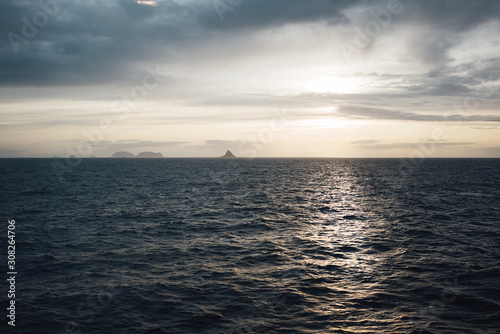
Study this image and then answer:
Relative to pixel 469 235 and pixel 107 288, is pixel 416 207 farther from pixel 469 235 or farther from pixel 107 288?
pixel 107 288

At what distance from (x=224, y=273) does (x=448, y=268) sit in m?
15.0

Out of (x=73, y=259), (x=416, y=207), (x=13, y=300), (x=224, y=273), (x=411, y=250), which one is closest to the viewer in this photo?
(x=13, y=300)

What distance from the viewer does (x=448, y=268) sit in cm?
2044

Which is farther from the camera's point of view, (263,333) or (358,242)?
(358,242)

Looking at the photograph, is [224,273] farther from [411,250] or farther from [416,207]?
[416,207]

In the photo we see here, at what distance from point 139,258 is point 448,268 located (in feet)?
70.9

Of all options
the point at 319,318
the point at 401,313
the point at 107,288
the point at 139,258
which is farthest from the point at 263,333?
the point at 139,258

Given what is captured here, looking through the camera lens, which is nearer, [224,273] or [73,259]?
[224,273]

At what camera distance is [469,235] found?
28.9 meters

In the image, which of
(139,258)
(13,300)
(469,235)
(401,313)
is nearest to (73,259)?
(139,258)

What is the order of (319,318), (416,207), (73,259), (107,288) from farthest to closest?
1. (416,207)
2. (73,259)
3. (107,288)
4. (319,318)

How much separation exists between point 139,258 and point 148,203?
2672 cm

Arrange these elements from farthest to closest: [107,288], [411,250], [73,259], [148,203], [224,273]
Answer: [148,203] → [411,250] → [73,259] → [224,273] → [107,288]

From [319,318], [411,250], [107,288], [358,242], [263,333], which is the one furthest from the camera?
[358,242]
